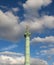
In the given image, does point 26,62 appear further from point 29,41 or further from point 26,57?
point 29,41

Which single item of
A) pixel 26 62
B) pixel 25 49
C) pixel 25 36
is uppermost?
pixel 25 36

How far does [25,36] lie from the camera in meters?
80.6

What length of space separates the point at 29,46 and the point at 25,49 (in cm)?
248

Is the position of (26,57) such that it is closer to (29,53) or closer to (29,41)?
(29,53)

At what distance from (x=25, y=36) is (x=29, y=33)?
2.48 meters

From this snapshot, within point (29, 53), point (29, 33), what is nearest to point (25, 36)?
point (29, 33)

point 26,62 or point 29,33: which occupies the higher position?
point 29,33

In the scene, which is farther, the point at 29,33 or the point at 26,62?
the point at 29,33

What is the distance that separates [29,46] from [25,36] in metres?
5.44

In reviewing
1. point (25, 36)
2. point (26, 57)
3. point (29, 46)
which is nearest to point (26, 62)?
point (26, 57)

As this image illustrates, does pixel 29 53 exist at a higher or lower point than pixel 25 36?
lower

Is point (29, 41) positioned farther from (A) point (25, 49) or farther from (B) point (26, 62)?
(B) point (26, 62)

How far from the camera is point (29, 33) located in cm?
8106

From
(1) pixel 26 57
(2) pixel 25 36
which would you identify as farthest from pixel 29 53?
(2) pixel 25 36
